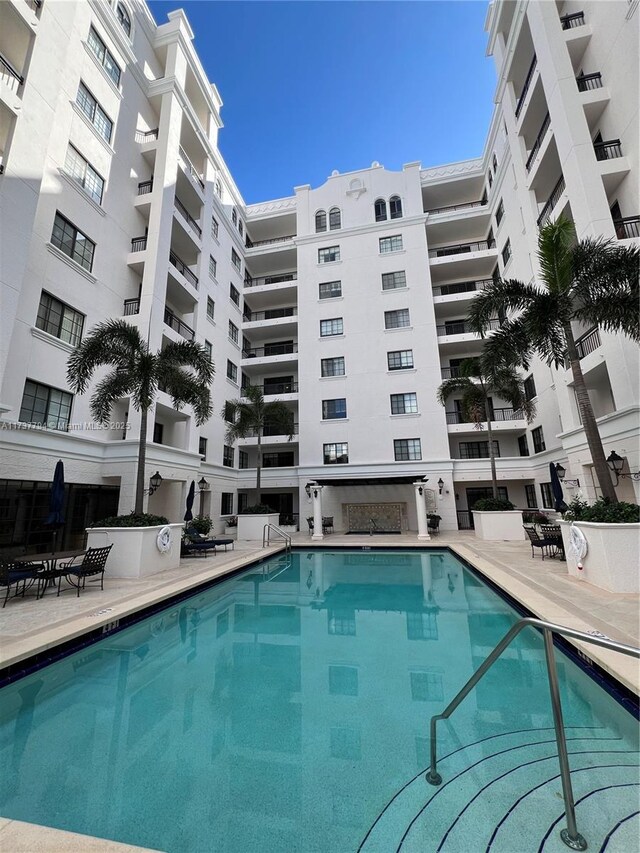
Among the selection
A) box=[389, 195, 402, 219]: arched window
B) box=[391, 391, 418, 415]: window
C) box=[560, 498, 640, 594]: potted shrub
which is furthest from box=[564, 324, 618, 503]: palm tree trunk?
box=[389, 195, 402, 219]: arched window

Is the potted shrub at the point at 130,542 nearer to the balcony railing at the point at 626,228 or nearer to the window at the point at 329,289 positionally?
the balcony railing at the point at 626,228

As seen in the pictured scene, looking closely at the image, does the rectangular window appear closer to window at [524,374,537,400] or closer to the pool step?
window at [524,374,537,400]

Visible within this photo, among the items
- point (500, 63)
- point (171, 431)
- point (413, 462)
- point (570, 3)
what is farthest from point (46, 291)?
point (500, 63)

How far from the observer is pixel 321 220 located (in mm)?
26250

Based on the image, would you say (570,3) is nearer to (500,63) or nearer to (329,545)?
(500,63)

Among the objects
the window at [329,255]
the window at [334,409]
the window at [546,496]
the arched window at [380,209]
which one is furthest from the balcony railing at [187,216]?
the window at [546,496]

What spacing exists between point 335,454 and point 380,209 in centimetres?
1722

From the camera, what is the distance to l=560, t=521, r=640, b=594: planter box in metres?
7.03

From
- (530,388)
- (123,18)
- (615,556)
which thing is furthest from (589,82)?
(123,18)

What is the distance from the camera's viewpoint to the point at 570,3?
14.9 meters

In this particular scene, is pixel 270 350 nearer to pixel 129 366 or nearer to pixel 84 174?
pixel 84 174

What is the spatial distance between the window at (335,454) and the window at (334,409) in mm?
1778

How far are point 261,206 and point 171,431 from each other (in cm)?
2059

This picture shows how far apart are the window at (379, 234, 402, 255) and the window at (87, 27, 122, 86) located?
15967mm
